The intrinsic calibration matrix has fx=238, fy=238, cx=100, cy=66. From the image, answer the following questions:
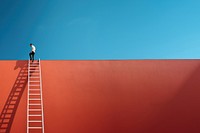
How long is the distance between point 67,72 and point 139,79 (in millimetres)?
1933

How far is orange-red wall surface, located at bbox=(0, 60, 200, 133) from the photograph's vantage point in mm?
5883

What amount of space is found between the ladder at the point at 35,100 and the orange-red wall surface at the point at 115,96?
0.14 m

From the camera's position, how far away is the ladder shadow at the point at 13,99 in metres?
5.63

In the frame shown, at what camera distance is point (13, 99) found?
5848 mm

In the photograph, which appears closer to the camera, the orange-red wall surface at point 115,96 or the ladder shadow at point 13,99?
the ladder shadow at point 13,99

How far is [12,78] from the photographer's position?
6.05m

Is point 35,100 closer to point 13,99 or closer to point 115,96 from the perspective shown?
point 13,99

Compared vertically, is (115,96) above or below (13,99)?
below

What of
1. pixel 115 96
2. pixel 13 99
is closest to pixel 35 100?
pixel 13 99

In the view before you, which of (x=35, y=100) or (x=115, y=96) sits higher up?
(x=35, y=100)

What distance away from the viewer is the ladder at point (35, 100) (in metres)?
5.62

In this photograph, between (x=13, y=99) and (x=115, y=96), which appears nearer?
(x=13, y=99)

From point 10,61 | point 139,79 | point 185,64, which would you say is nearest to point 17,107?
point 10,61

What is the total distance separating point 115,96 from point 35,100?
6.64 feet
